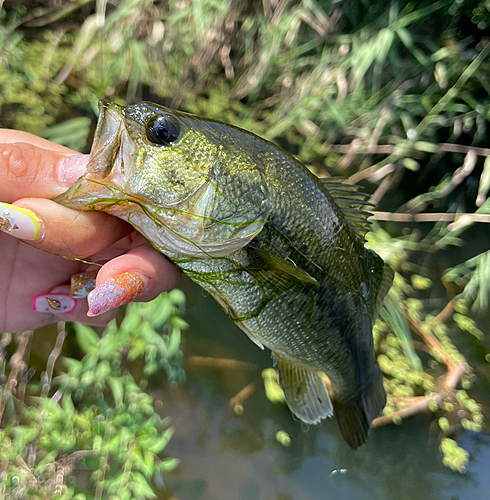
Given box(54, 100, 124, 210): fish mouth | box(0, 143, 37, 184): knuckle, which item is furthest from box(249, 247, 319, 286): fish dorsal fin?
box(0, 143, 37, 184): knuckle

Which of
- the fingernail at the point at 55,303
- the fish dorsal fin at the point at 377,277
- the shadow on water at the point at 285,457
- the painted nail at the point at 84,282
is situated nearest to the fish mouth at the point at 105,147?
the painted nail at the point at 84,282

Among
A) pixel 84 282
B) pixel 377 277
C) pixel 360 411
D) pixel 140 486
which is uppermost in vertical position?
pixel 377 277

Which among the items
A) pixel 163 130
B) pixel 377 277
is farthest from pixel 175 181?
pixel 377 277

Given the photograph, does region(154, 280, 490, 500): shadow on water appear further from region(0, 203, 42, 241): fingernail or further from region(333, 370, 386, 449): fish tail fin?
region(0, 203, 42, 241): fingernail

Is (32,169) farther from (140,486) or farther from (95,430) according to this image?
(95,430)

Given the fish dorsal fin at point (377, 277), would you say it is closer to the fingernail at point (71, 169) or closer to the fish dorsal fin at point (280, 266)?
the fish dorsal fin at point (280, 266)

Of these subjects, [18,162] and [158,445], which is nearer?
[18,162]
